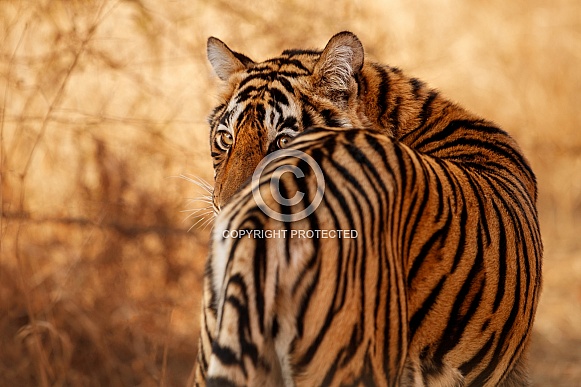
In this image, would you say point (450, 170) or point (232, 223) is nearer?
point (232, 223)

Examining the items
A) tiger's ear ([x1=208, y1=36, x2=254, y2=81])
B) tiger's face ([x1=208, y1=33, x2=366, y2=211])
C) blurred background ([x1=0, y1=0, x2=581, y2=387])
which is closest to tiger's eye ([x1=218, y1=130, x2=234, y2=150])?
tiger's face ([x1=208, y1=33, x2=366, y2=211])

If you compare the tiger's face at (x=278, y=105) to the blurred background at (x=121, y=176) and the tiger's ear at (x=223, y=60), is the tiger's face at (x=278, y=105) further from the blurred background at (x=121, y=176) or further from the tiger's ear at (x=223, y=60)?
the blurred background at (x=121, y=176)

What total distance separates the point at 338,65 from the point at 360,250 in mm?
1404

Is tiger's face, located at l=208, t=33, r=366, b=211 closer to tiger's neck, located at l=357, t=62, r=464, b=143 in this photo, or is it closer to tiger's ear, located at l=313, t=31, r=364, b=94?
tiger's ear, located at l=313, t=31, r=364, b=94

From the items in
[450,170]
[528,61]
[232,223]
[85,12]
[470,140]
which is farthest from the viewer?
[528,61]

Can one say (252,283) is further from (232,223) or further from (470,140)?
(470,140)

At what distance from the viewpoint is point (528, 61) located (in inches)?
416

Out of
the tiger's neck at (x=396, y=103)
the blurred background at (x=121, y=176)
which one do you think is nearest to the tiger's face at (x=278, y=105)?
the tiger's neck at (x=396, y=103)

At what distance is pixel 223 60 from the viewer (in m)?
3.90

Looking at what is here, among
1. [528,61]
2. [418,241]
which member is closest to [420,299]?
[418,241]

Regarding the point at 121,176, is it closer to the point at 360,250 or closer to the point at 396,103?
the point at 396,103

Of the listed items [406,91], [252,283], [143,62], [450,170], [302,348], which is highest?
[143,62]

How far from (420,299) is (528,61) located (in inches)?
336

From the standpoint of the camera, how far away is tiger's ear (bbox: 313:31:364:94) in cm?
358
